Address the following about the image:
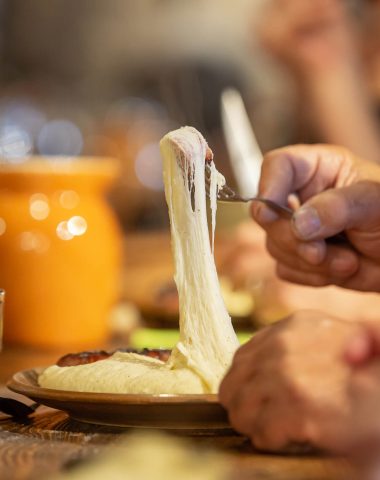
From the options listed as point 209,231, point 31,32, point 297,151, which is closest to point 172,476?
point 209,231

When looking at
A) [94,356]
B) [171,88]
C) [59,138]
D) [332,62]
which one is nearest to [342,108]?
[332,62]

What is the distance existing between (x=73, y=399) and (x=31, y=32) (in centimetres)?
691

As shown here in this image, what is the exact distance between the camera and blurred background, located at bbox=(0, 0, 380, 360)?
8.34 feet

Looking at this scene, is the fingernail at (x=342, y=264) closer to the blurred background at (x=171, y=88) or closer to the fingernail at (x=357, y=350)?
the blurred background at (x=171, y=88)

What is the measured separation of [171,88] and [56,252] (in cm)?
536

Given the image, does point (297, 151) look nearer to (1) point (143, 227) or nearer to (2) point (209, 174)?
(2) point (209, 174)

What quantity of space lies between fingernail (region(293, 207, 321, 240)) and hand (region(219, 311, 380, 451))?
480 millimetres

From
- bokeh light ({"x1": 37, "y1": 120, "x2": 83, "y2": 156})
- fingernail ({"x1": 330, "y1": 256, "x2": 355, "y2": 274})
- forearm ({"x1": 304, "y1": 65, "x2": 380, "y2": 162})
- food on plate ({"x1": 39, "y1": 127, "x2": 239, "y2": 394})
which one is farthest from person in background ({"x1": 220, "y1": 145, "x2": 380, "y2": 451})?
bokeh light ({"x1": 37, "y1": 120, "x2": 83, "y2": 156})

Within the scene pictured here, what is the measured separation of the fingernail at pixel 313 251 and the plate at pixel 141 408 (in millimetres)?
472

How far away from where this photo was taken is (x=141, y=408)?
35.0 inches

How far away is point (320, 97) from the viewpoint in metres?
3.52

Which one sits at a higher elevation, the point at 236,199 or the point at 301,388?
the point at 236,199

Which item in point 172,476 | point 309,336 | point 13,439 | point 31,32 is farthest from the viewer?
point 31,32

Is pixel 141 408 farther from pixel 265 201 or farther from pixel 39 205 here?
pixel 39 205
